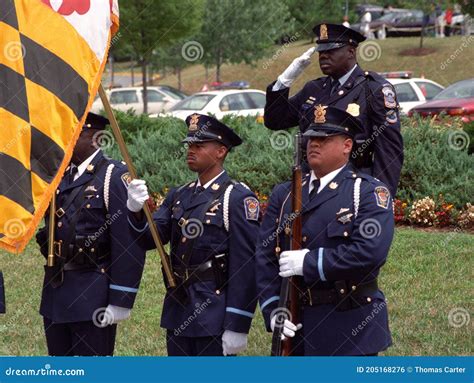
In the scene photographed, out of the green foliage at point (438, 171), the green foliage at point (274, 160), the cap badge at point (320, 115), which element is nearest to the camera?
the cap badge at point (320, 115)

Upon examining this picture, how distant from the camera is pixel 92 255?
5.90m

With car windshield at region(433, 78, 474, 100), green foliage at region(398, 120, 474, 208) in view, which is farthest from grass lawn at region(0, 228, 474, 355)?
car windshield at region(433, 78, 474, 100)

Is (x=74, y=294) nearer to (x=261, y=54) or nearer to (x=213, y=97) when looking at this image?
(x=213, y=97)

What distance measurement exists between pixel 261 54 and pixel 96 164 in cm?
3360

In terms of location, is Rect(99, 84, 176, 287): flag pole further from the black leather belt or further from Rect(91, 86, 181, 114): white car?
Rect(91, 86, 181, 114): white car

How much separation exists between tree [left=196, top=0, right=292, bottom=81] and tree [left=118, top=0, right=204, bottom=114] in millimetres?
7969

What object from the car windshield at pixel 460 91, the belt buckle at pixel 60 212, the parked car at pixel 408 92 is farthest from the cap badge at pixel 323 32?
the parked car at pixel 408 92

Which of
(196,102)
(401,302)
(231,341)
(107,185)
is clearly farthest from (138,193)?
Answer: (196,102)

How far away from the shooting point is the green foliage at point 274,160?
12.0m

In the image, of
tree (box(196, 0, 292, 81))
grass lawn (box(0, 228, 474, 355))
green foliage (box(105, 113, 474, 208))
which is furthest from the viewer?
tree (box(196, 0, 292, 81))

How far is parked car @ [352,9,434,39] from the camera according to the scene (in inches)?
1937

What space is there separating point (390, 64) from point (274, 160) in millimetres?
29841

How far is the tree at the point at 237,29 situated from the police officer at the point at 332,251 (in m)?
31.7

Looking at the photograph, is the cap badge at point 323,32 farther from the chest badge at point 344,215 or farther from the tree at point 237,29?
the tree at point 237,29
